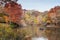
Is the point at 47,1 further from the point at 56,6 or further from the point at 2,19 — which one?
the point at 2,19

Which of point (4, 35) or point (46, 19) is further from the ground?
point (46, 19)

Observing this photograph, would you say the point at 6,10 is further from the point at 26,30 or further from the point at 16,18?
the point at 26,30

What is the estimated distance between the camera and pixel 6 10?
333 cm

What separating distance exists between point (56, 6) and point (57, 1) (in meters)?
0.12

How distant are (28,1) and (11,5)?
1.24 ft

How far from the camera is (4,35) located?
3213 millimetres

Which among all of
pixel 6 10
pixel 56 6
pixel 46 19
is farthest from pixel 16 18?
pixel 56 6

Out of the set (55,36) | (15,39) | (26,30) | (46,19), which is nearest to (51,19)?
(46,19)

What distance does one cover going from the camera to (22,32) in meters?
3.28

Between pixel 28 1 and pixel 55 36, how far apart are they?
3.11 feet

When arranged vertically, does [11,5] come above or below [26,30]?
above

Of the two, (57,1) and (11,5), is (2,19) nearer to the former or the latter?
(11,5)

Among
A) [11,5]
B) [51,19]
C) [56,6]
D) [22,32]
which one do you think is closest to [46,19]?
[51,19]

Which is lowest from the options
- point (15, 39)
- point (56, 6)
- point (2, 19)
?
point (15, 39)
